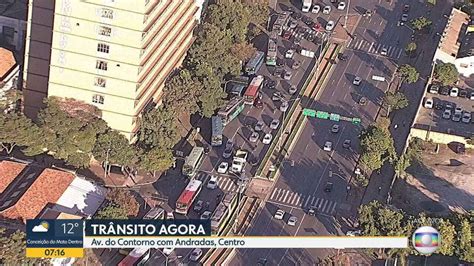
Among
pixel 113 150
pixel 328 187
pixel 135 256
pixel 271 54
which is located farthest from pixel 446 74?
pixel 135 256

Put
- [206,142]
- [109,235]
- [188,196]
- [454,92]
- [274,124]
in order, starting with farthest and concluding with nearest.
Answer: [454,92], [274,124], [206,142], [188,196], [109,235]

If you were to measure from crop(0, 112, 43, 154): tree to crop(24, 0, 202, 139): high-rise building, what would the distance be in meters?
9.14

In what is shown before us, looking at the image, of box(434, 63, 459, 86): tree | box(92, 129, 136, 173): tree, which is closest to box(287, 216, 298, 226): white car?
box(92, 129, 136, 173): tree

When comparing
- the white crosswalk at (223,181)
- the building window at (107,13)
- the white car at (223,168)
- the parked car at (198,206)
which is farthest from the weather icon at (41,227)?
the white car at (223,168)

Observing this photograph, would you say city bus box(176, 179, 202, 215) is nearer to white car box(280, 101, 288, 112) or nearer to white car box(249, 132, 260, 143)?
white car box(249, 132, 260, 143)

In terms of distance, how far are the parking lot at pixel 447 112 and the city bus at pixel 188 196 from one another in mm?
51065

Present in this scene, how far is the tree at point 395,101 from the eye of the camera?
17975cm

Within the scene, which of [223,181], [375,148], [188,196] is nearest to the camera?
[188,196]

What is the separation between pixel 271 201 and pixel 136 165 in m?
25.7

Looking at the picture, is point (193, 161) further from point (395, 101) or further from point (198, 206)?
point (395, 101)

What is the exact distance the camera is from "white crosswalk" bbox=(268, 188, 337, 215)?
156m

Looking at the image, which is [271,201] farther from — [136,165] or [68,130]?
[68,130]

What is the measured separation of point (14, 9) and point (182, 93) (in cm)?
4995

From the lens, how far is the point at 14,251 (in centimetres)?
12912
